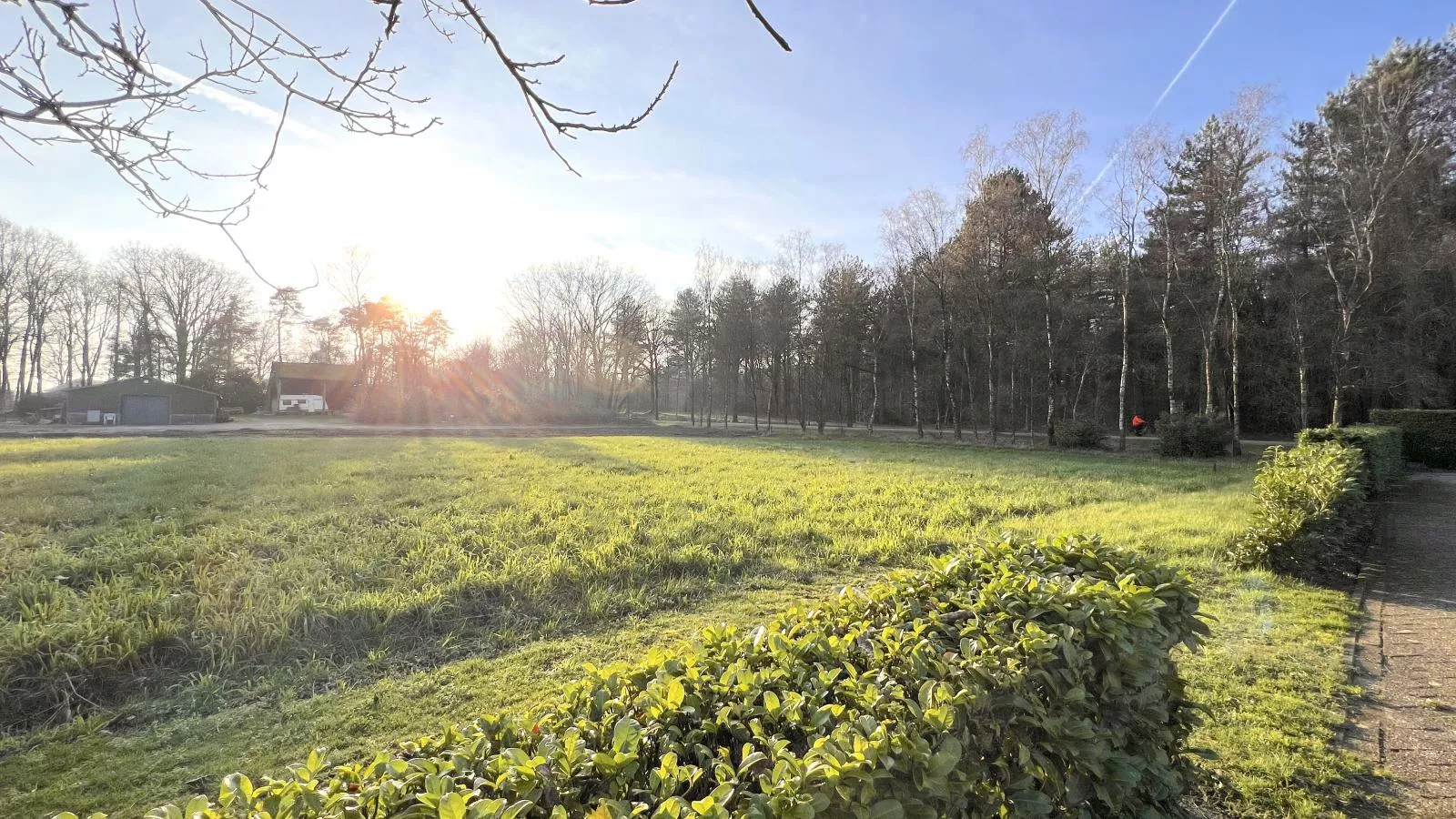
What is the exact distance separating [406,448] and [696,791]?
17781mm

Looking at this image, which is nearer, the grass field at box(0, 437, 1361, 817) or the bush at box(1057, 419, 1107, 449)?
the grass field at box(0, 437, 1361, 817)

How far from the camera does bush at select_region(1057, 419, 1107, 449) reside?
19578 millimetres

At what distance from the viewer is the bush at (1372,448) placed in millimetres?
8796

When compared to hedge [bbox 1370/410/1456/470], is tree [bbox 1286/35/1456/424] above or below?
above

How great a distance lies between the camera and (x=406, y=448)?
54.7ft

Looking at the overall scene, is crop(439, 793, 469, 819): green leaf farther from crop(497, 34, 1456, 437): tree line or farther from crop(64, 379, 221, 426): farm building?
crop(64, 379, 221, 426): farm building

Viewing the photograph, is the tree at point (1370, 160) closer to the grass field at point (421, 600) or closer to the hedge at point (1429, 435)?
the hedge at point (1429, 435)

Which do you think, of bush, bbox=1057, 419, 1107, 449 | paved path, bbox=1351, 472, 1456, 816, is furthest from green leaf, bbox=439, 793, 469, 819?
bush, bbox=1057, 419, 1107, 449

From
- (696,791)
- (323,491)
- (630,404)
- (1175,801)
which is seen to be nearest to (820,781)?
(696,791)

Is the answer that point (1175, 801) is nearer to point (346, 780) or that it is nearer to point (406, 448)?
point (346, 780)

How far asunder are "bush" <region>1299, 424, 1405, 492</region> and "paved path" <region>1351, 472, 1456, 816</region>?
246cm

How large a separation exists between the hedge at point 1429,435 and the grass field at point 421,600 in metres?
8.16

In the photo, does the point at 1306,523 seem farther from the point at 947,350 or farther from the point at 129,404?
the point at 129,404

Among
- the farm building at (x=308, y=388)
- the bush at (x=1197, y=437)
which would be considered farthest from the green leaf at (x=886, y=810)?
the farm building at (x=308, y=388)
